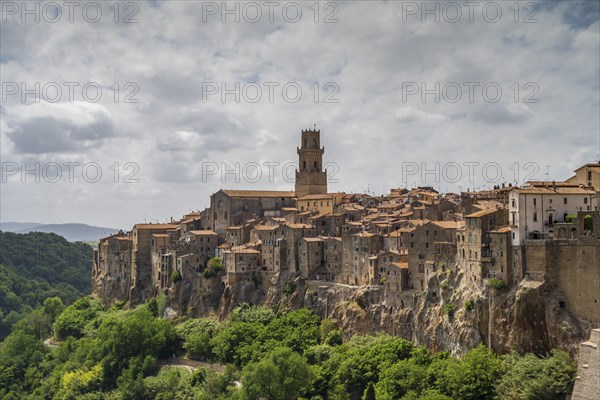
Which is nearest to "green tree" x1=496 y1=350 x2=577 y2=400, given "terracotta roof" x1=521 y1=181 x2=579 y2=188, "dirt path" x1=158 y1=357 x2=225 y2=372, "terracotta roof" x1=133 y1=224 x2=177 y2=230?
"terracotta roof" x1=521 y1=181 x2=579 y2=188

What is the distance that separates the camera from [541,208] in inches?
2140

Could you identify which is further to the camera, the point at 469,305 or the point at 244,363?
the point at 244,363

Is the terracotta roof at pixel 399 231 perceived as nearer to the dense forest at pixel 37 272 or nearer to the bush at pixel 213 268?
the bush at pixel 213 268

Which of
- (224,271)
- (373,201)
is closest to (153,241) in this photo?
(224,271)

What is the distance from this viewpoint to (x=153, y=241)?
9575 cm

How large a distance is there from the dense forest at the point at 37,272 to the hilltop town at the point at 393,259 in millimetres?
34595

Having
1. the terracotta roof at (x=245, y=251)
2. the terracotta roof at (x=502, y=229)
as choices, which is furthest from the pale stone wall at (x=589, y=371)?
the terracotta roof at (x=245, y=251)

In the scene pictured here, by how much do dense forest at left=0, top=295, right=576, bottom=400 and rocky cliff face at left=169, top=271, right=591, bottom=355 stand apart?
1314 millimetres

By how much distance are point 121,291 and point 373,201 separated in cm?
3729

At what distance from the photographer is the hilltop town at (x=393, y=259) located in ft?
168

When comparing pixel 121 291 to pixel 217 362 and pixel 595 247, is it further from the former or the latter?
pixel 595 247

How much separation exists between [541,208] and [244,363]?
109ft

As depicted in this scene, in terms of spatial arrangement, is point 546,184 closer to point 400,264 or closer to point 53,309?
point 400,264

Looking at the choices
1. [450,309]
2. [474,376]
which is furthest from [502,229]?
[474,376]
